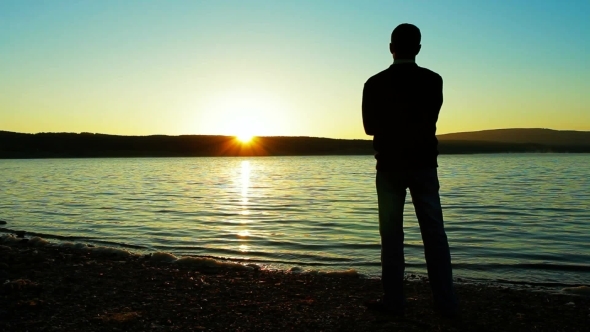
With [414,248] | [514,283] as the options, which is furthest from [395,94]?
[414,248]

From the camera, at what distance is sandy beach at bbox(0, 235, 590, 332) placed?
520 cm

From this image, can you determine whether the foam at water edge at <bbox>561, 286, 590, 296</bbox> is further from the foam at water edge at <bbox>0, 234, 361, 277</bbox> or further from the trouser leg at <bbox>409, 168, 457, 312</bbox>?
the trouser leg at <bbox>409, 168, 457, 312</bbox>

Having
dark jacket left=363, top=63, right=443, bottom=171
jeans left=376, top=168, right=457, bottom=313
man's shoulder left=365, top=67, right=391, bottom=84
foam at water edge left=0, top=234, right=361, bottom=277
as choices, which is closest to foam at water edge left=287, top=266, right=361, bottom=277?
foam at water edge left=0, top=234, right=361, bottom=277

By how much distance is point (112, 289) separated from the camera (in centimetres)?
686

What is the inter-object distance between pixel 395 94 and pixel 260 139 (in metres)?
154

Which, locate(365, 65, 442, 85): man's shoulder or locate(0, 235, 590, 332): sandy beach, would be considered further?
locate(0, 235, 590, 332): sandy beach

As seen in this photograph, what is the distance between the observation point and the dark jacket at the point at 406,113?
4898 millimetres

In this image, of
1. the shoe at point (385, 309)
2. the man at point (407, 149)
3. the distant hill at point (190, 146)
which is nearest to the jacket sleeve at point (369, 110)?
the man at point (407, 149)

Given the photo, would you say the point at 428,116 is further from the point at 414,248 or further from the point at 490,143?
the point at 490,143

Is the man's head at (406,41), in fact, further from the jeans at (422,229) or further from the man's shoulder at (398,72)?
the jeans at (422,229)

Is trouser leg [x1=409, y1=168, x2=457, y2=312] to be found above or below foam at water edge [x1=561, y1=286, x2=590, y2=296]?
above

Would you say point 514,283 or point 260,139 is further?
point 260,139

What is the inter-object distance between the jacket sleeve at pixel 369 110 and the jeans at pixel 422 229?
1.47ft

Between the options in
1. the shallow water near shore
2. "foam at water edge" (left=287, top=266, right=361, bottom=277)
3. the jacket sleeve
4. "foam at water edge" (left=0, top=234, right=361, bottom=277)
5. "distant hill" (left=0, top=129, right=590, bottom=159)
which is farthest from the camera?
"distant hill" (left=0, top=129, right=590, bottom=159)
